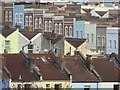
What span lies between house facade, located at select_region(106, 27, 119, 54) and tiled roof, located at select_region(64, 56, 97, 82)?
15.4 meters

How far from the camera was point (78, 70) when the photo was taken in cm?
3497

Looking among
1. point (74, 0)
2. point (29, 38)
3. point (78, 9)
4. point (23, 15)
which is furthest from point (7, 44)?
point (74, 0)

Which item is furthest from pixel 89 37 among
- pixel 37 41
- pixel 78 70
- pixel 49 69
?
pixel 49 69

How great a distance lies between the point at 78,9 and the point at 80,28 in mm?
17139

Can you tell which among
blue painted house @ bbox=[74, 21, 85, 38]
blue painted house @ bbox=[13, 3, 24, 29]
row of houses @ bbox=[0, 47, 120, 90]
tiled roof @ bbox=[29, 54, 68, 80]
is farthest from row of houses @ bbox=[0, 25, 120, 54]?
tiled roof @ bbox=[29, 54, 68, 80]

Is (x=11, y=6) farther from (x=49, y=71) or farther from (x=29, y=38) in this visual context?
(x=49, y=71)

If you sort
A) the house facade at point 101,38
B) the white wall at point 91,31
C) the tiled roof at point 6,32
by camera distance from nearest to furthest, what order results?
the tiled roof at point 6,32
the house facade at point 101,38
the white wall at point 91,31

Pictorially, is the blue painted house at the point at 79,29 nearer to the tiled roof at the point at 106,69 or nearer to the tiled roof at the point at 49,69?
the tiled roof at the point at 106,69

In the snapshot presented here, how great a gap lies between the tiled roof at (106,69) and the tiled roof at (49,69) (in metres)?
1.84

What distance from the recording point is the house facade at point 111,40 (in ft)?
170

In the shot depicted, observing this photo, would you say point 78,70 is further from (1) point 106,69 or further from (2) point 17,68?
(2) point 17,68

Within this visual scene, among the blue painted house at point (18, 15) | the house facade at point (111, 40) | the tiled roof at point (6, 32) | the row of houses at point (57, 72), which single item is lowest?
the row of houses at point (57, 72)

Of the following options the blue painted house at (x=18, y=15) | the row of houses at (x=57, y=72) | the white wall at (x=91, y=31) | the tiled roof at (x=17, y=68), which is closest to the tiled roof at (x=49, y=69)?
the row of houses at (x=57, y=72)

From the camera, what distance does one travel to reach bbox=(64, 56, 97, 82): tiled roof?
112ft
